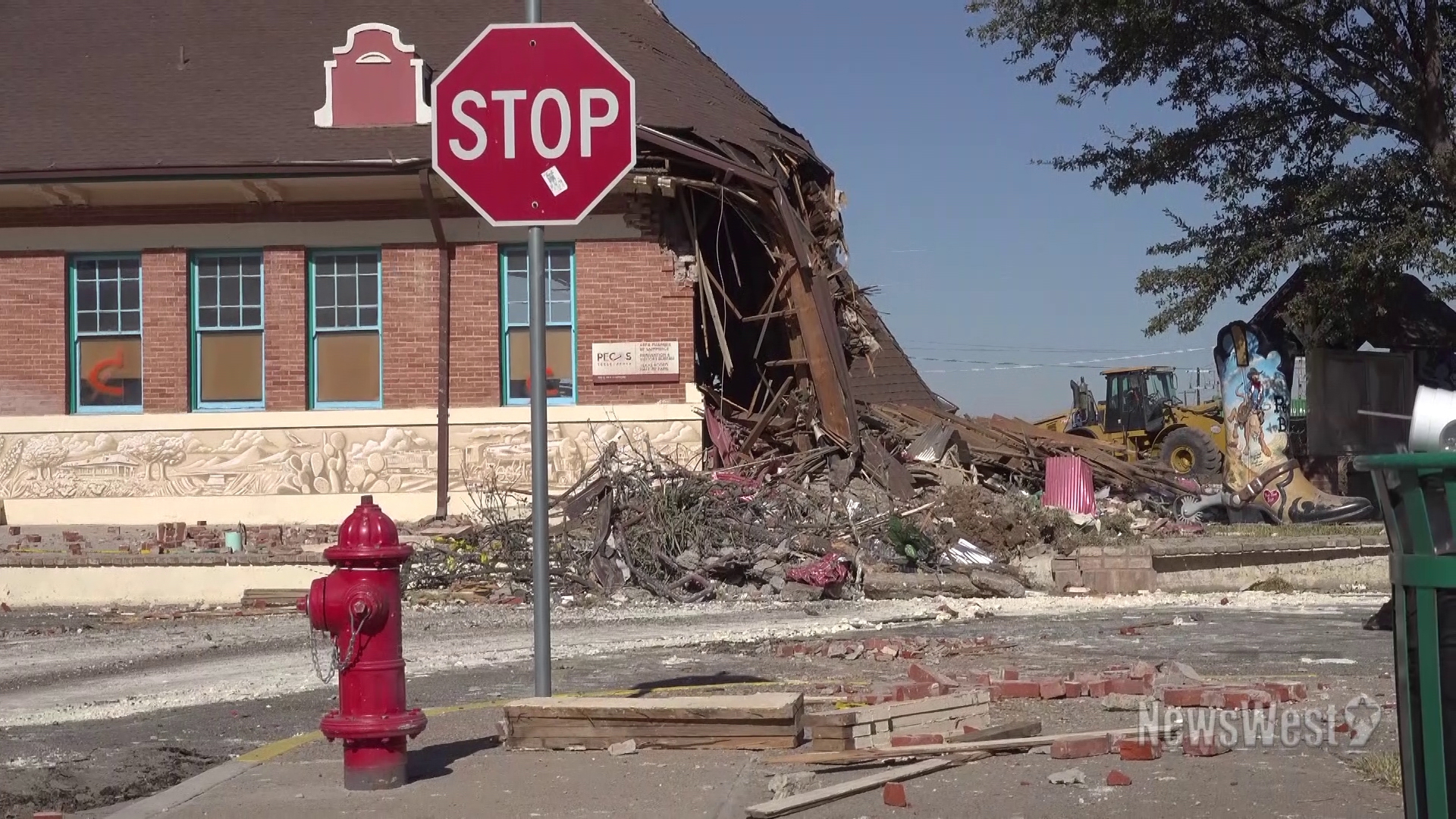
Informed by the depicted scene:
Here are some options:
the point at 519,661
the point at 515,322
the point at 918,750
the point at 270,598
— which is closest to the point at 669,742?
the point at 918,750

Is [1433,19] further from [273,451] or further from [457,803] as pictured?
[457,803]

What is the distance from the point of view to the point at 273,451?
1841cm

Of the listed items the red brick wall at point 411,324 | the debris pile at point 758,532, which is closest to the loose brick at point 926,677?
the debris pile at point 758,532

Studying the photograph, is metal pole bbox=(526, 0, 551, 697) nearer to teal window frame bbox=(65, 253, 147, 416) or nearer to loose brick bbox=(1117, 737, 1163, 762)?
loose brick bbox=(1117, 737, 1163, 762)

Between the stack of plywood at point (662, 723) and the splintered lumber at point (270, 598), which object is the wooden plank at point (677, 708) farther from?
the splintered lumber at point (270, 598)

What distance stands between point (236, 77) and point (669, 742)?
16824 millimetres

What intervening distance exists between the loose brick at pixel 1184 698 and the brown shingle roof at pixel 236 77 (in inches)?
479

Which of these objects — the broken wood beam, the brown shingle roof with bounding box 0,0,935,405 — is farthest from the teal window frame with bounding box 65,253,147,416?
the broken wood beam

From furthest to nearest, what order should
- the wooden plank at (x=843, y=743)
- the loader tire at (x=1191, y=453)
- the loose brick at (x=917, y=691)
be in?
the loader tire at (x=1191, y=453) → the loose brick at (x=917, y=691) → the wooden plank at (x=843, y=743)

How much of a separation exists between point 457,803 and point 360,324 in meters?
13.9

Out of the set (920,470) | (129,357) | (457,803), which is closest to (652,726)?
(457,803)

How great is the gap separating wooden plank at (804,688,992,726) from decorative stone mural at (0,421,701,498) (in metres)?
11.9

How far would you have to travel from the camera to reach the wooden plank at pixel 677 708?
6090 mm

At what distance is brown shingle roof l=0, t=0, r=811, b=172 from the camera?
714 inches
